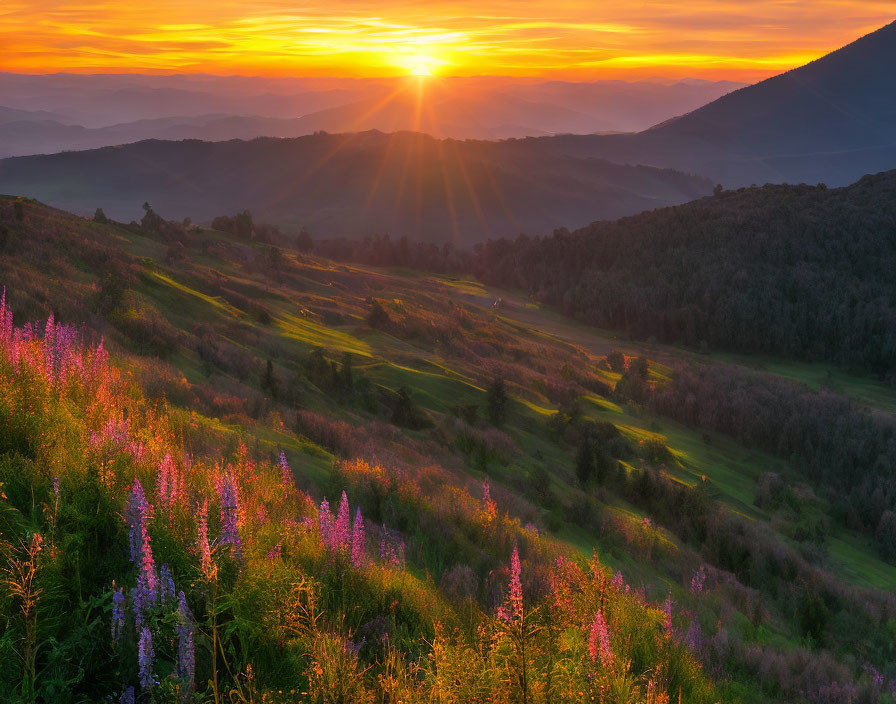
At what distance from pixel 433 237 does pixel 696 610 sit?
170 meters

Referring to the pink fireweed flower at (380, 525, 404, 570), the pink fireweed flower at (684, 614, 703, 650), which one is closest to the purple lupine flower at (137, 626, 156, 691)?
the pink fireweed flower at (380, 525, 404, 570)

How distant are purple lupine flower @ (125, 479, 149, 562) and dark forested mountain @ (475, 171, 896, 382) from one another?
2488 inches

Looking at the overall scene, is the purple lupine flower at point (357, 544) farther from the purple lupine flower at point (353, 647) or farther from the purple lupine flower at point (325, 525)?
the purple lupine flower at point (353, 647)

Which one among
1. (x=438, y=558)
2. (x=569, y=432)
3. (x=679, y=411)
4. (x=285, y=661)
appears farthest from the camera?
(x=679, y=411)

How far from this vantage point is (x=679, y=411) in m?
33.5

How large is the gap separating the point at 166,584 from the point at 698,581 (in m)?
10.1

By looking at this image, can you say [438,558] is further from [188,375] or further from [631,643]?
[188,375]

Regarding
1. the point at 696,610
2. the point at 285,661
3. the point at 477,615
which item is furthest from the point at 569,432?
the point at 285,661

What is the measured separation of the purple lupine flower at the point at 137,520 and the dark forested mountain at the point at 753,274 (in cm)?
6319

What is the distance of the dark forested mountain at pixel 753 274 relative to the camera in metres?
60.0

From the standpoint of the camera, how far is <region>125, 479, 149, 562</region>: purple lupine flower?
4.08m

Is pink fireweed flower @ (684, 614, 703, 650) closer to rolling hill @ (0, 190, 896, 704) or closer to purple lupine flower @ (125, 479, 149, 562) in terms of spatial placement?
rolling hill @ (0, 190, 896, 704)

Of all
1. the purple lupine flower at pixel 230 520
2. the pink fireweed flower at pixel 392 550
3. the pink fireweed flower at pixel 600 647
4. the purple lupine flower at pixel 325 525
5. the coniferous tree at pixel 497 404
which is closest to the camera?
the pink fireweed flower at pixel 600 647

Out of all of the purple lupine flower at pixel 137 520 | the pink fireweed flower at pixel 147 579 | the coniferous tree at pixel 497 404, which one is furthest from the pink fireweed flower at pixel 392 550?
the coniferous tree at pixel 497 404
